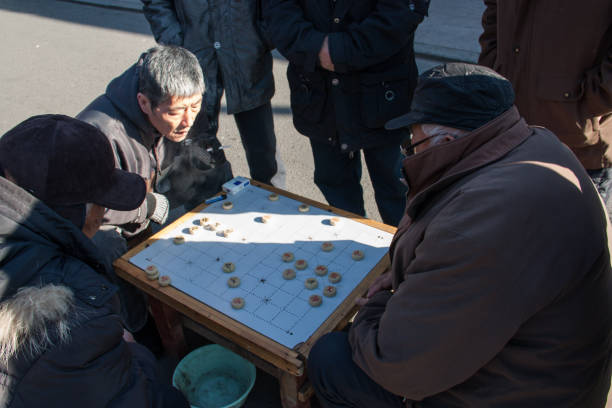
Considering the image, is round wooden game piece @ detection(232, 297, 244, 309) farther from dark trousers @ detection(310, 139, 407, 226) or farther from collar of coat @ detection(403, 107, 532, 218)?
dark trousers @ detection(310, 139, 407, 226)

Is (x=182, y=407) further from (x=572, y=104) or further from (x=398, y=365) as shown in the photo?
(x=572, y=104)

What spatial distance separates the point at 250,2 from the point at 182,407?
2.18 metres

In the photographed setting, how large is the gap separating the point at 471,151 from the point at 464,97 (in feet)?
0.52

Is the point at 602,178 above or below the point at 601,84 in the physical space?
below

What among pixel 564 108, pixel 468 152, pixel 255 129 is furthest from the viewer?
pixel 255 129

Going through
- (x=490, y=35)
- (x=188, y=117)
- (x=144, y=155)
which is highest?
(x=490, y=35)

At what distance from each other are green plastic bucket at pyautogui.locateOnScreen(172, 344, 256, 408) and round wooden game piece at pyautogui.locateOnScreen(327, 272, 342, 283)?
0.59 metres

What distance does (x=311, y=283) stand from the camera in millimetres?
1919

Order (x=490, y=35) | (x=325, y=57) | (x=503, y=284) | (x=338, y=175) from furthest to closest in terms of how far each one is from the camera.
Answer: (x=338, y=175) → (x=490, y=35) → (x=325, y=57) → (x=503, y=284)

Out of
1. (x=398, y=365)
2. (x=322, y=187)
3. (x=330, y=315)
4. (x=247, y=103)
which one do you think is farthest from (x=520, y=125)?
(x=247, y=103)

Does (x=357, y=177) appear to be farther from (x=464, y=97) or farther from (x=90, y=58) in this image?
(x=90, y=58)

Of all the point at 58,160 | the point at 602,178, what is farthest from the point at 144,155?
the point at 602,178

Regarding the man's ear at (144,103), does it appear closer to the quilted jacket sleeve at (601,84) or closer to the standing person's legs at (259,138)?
the standing person's legs at (259,138)

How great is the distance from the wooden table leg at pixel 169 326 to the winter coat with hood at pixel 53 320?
0.74 meters
